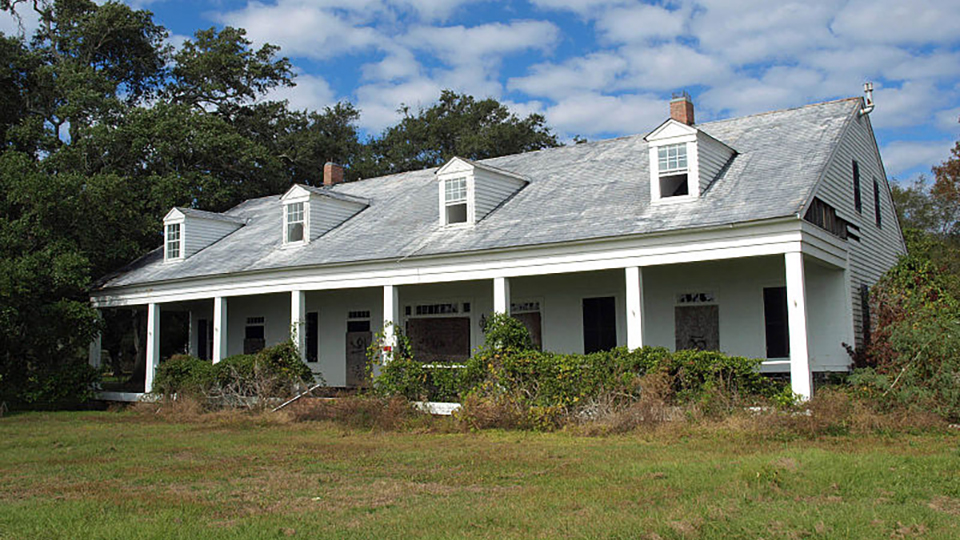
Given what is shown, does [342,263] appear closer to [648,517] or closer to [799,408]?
[799,408]

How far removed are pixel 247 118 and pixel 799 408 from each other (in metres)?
32.6

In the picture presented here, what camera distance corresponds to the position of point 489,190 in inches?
730

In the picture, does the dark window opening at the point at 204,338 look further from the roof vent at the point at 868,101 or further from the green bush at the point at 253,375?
the roof vent at the point at 868,101

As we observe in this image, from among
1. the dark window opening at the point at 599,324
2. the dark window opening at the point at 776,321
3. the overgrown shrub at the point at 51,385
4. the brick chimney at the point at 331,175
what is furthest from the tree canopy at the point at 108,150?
the dark window opening at the point at 776,321

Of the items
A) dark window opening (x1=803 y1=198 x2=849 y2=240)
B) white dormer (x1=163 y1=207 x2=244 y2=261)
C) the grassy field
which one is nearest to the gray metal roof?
white dormer (x1=163 y1=207 x2=244 y2=261)

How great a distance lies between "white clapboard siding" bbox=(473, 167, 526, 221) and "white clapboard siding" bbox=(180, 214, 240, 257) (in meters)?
10.4

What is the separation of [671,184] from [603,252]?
98.7 inches

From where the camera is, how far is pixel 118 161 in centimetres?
2547

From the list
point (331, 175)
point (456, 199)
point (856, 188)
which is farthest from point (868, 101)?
point (331, 175)

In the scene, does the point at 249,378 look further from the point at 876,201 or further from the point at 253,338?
the point at 876,201

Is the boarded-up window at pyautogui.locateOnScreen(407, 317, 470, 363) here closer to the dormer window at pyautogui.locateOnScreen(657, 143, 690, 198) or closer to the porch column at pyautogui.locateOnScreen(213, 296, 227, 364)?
the porch column at pyautogui.locateOnScreen(213, 296, 227, 364)

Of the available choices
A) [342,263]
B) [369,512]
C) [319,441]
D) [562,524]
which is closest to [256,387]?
[342,263]

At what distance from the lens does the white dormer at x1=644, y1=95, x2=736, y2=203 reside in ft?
49.6

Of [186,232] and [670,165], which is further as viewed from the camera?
[186,232]
